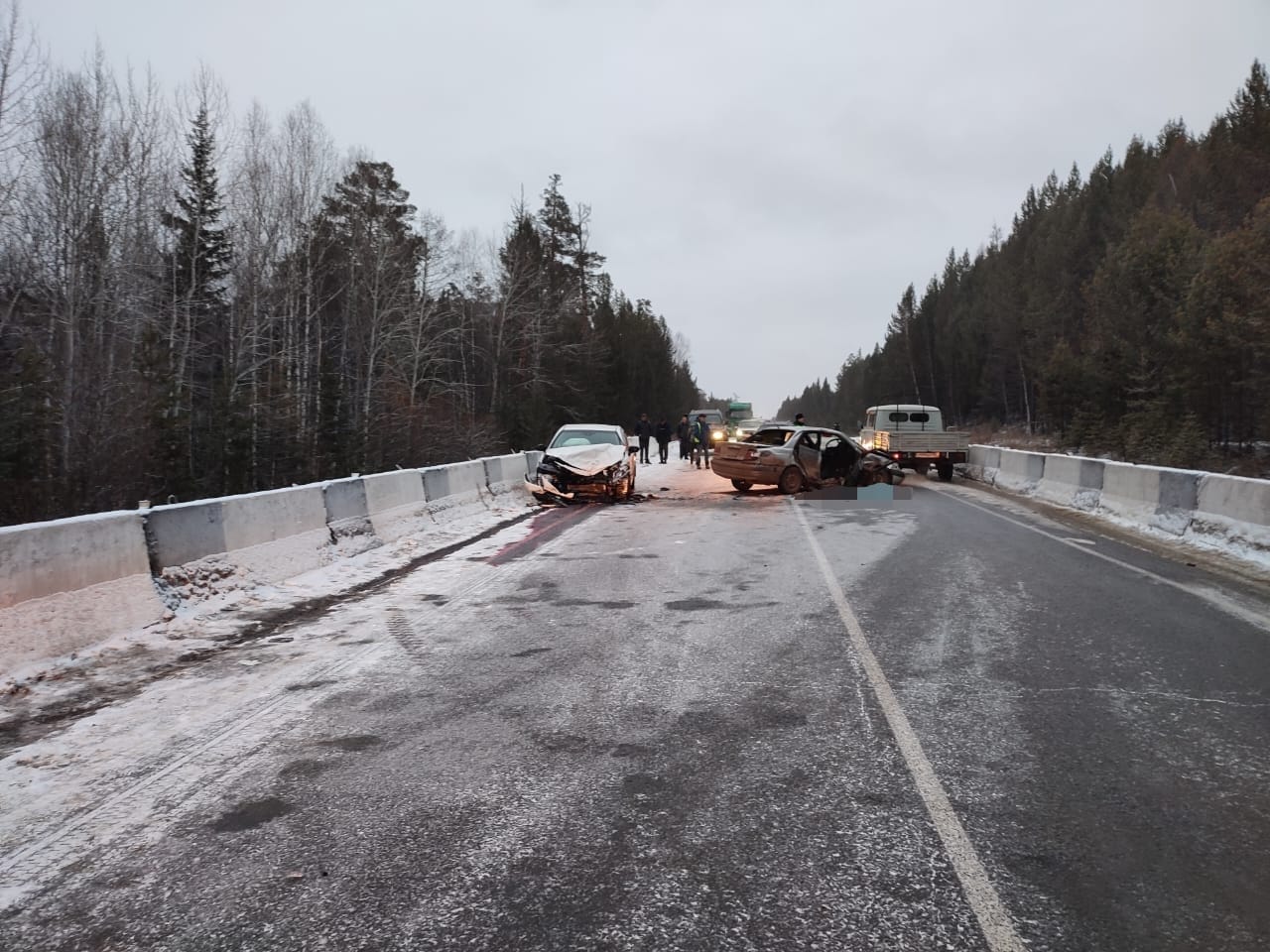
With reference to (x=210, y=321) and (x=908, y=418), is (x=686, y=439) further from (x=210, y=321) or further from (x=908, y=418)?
(x=210, y=321)

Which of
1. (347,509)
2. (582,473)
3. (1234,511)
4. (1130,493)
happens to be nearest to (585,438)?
(582,473)

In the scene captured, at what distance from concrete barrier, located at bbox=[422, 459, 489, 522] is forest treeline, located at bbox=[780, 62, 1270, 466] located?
28.2m

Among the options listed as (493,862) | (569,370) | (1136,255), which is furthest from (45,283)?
(1136,255)

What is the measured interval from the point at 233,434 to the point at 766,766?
79.3 feet

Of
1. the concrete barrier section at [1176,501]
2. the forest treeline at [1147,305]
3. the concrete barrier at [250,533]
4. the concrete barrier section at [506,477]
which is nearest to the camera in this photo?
the concrete barrier at [250,533]

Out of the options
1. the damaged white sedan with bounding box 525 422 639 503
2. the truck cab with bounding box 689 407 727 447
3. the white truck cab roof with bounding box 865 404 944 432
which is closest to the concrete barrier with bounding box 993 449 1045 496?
the white truck cab roof with bounding box 865 404 944 432

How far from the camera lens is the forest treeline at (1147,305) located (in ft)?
113

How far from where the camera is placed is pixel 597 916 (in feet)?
8.85

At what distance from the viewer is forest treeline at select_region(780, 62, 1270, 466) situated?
34.3 metres

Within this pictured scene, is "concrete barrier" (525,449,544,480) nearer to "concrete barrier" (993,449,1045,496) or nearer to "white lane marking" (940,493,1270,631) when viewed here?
"white lane marking" (940,493,1270,631)

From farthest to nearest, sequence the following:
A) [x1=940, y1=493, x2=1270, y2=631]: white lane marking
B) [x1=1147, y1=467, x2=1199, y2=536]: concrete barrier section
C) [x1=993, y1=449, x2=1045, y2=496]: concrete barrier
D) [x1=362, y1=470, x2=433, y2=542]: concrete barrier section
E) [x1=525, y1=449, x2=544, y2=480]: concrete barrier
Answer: [x1=525, y1=449, x2=544, y2=480]: concrete barrier
[x1=993, y1=449, x2=1045, y2=496]: concrete barrier
[x1=1147, y1=467, x2=1199, y2=536]: concrete barrier section
[x1=362, y1=470, x2=433, y2=542]: concrete barrier section
[x1=940, y1=493, x2=1270, y2=631]: white lane marking

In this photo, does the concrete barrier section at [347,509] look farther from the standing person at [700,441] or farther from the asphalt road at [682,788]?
the standing person at [700,441]

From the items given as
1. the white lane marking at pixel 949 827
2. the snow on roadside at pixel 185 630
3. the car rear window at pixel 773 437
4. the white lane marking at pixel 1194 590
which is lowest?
the white lane marking at pixel 1194 590

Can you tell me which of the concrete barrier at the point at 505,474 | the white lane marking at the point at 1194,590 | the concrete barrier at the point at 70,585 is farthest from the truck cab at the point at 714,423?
the concrete barrier at the point at 70,585
